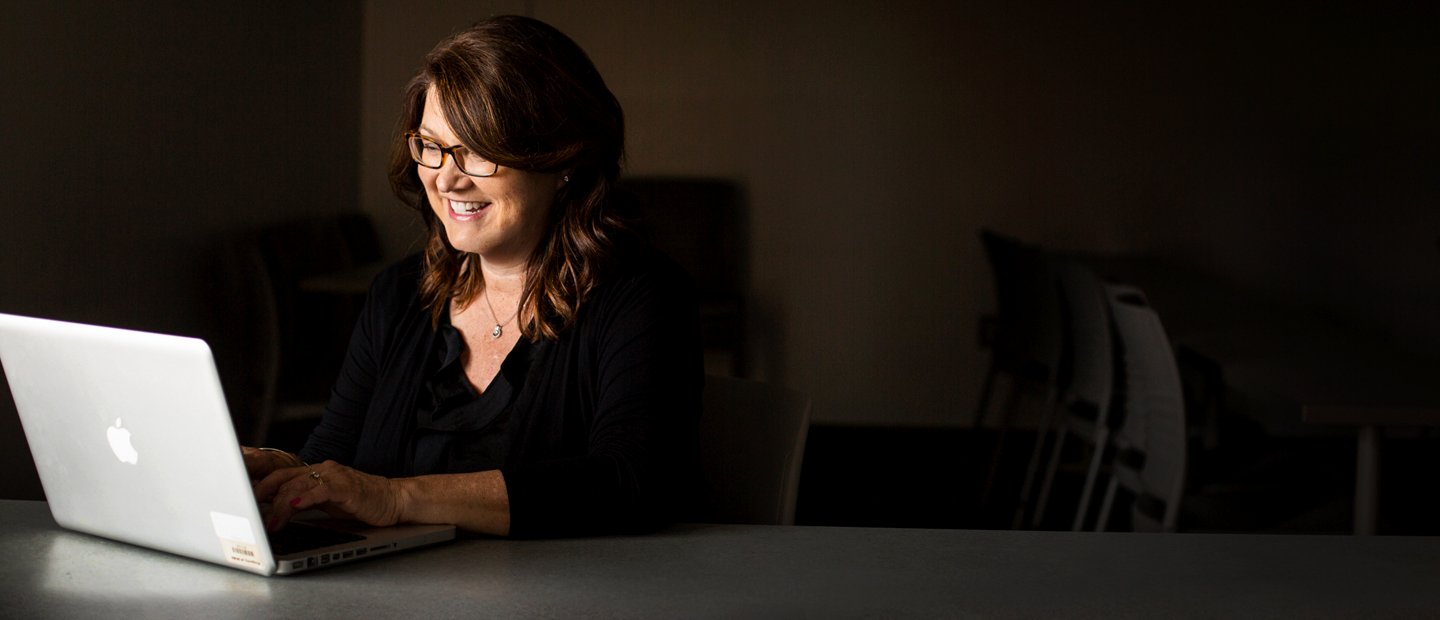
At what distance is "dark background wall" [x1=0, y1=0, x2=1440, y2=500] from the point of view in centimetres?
535

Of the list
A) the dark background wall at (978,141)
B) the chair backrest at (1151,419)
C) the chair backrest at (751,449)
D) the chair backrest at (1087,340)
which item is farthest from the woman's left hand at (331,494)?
the dark background wall at (978,141)

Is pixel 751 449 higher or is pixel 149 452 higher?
pixel 149 452

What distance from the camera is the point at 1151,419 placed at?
2537 mm

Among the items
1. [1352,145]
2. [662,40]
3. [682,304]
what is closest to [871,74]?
[662,40]

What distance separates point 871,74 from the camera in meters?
5.40

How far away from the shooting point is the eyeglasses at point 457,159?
1493mm

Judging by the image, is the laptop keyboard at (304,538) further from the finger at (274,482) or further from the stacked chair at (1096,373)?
the stacked chair at (1096,373)

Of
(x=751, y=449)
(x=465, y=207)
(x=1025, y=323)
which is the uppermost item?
(x=465, y=207)

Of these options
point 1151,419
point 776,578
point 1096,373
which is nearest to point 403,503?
point 776,578

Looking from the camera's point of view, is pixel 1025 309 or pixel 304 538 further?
pixel 1025 309

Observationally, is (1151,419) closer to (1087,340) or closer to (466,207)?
(1087,340)

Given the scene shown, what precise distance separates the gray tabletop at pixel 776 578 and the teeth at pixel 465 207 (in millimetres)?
418

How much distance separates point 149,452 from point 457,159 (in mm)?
499

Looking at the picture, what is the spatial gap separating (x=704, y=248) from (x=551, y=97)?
3.93 m
